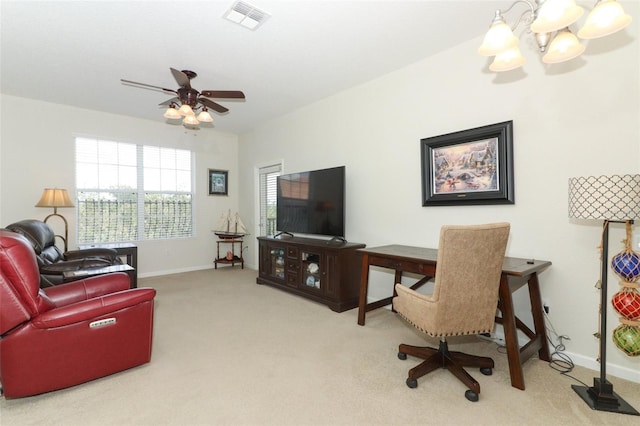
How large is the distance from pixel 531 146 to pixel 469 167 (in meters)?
0.49

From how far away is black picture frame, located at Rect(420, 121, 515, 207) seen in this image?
257 centimetres

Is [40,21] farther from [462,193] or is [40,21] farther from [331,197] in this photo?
[462,193]

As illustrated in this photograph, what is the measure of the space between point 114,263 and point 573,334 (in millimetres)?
4840

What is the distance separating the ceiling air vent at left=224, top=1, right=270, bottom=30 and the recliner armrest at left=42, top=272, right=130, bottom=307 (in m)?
2.34

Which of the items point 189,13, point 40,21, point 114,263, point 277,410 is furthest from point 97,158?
point 277,410

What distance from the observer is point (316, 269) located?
12.5 feet

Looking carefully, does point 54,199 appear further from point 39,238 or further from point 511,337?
point 511,337

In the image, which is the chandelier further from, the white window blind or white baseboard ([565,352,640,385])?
the white window blind

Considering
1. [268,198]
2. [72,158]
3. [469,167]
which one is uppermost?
[72,158]

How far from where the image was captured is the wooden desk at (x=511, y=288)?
1973 mm

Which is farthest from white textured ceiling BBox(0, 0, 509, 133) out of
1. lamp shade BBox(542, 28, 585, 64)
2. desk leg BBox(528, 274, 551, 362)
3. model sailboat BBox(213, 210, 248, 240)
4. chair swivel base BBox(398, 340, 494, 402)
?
model sailboat BBox(213, 210, 248, 240)

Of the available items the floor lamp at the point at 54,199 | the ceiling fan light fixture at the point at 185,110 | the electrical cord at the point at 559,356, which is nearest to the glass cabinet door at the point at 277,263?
the ceiling fan light fixture at the point at 185,110

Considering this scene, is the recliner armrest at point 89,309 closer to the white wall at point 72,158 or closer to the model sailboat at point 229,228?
the white wall at point 72,158

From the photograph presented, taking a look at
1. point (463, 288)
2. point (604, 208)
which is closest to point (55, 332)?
point (463, 288)
